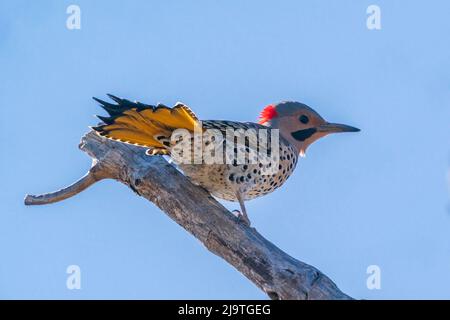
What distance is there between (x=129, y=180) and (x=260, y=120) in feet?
6.88

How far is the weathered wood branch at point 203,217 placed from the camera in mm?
7477

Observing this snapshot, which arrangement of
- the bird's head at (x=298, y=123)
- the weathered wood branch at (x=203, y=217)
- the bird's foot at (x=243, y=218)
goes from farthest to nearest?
1. the bird's head at (x=298, y=123)
2. the bird's foot at (x=243, y=218)
3. the weathered wood branch at (x=203, y=217)

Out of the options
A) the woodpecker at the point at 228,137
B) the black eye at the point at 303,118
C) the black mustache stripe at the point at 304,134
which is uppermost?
the black eye at the point at 303,118

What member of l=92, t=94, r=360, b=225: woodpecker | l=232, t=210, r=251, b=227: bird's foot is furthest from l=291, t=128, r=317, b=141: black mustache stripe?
l=232, t=210, r=251, b=227: bird's foot

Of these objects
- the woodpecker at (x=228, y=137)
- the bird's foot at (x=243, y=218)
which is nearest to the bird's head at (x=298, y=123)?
the woodpecker at (x=228, y=137)

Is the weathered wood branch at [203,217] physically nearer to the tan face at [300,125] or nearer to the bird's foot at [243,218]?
the bird's foot at [243,218]

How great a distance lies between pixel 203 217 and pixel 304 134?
7.53ft

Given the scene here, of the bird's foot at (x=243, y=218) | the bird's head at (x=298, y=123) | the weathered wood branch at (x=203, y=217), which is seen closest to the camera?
the weathered wood branch at (x=203, y=217)

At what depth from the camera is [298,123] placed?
10.2m

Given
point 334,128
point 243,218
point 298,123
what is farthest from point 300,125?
point 243,218

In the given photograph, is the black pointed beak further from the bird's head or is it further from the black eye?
the black eye

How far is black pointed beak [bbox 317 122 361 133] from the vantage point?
10195mm
